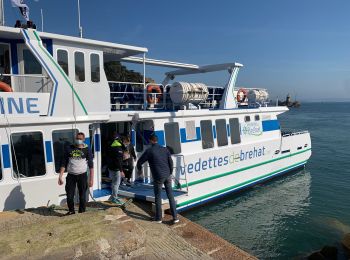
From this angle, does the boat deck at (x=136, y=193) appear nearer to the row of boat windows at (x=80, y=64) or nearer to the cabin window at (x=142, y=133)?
the cabin window at (x=142, y=133)

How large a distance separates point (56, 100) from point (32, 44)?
54.1 inches

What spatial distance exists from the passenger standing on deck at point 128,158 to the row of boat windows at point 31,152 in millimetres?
1781

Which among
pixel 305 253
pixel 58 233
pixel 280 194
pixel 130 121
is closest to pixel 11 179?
pixel 58 233

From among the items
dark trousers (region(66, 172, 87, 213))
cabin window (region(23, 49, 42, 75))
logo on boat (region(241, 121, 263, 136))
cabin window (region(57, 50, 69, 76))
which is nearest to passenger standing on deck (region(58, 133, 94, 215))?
dark trousers (region(66, 172, 87, 213))

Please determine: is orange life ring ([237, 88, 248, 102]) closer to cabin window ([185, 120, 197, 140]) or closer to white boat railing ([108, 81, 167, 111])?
white boat railing ([108, 81, 167, 111])

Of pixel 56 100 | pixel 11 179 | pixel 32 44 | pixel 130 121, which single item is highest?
pixel 32 44

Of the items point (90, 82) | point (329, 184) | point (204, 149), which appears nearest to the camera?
point (90, 82)

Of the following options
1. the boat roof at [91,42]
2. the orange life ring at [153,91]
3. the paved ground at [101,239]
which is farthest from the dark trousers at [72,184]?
the orange life ring at [153,91]

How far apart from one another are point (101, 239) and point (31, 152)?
3555mm

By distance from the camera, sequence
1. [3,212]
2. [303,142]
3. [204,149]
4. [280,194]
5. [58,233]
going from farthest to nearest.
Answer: [303,142]
[280,194]
[204,149]
[3,212]
[58,233]

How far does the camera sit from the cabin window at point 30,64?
8719mm

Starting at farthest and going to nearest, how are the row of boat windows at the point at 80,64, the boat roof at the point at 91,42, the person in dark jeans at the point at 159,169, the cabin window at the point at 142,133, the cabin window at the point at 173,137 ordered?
the cabin window at the point at 173,137, the cabin window at the point at 142,133, the row of boat windows at the point at 80,64, the boat roof at the point at 91,42, the person in dark jeans at the point at 159,169

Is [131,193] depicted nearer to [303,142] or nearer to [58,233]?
[58,233]

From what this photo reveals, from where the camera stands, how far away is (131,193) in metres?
8.80
